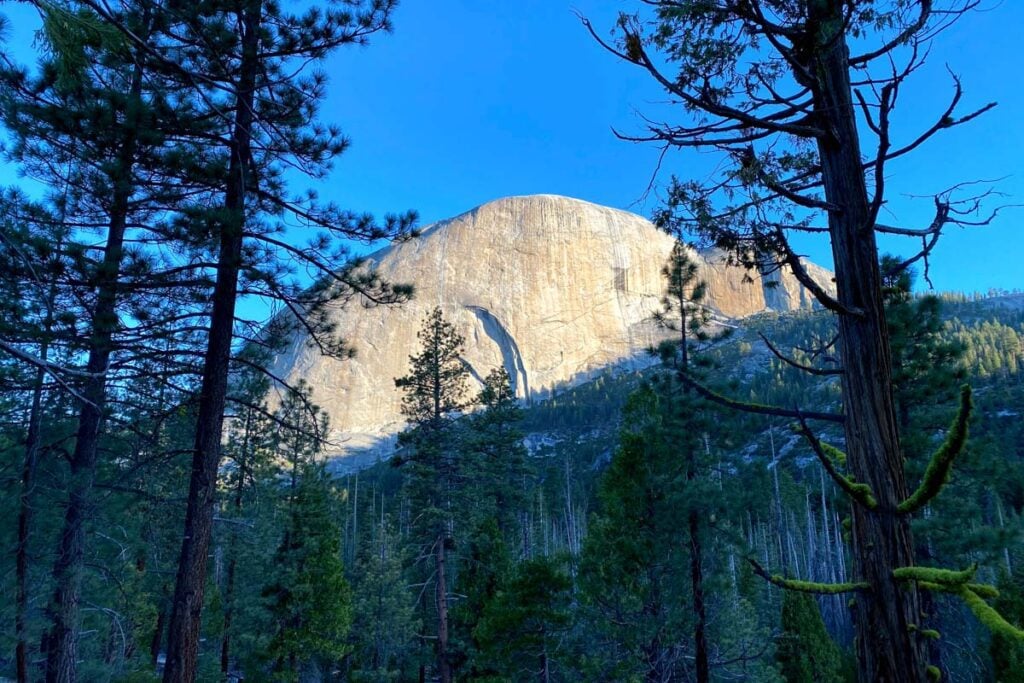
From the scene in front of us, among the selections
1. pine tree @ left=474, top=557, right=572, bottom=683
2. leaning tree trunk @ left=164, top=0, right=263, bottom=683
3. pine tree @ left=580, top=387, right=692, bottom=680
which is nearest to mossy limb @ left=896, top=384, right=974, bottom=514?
leaning tree trunk @ left=164, top=0, right=263, bottom=683

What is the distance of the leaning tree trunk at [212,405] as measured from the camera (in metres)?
5.19

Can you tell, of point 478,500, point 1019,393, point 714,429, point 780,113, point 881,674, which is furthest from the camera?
point 1019,393

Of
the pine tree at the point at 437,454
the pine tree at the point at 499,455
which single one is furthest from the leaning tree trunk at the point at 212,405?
the pine tree at the point at 499,455

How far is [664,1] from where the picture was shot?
3.01 m

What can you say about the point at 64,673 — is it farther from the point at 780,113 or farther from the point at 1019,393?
the point at 1019,393

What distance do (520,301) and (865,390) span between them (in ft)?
347

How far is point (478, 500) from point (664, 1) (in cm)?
1625

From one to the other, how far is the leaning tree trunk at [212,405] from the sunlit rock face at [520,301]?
8785 centimetres

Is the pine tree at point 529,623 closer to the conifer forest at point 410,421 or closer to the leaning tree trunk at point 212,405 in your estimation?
the conifer forest at point 410,421

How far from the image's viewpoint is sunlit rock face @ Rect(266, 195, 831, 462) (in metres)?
94.5

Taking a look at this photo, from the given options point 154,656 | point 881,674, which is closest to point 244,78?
point 881,674

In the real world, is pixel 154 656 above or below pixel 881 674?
below

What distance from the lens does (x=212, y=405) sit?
5.97m

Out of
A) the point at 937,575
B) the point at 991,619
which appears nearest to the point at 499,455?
the point at 937,575
